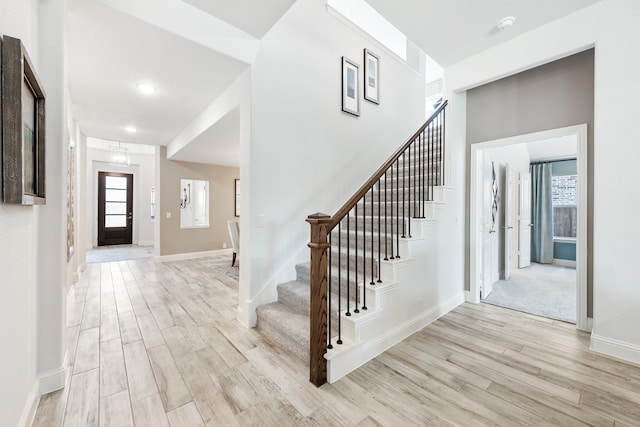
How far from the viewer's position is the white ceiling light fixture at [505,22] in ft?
8.49

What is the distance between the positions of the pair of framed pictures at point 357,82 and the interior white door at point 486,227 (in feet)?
6.32

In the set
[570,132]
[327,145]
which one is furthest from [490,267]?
[327,145]

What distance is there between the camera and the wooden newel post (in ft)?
6.09

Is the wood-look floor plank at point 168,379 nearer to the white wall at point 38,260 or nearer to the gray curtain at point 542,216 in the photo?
the white wall at point 38,260

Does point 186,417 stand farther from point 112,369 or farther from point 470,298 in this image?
point 470,298

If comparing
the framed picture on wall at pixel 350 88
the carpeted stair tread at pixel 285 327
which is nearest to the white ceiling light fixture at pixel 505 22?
the framed picture on wall at pixel 350 88

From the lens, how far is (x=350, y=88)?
12.9ft

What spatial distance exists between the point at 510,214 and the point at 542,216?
2.45 meters

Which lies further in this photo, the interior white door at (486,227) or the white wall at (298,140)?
the interior white door at (486,227)

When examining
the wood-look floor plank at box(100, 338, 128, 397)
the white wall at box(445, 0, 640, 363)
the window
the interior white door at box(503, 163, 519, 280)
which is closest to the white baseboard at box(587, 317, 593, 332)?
the white wall at box(445, 0, 640, 363)

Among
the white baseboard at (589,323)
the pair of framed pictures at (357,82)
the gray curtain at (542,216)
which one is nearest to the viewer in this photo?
the white baseboard at (589,323)

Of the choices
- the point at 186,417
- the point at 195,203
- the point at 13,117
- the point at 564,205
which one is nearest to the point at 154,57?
the point at 13,117

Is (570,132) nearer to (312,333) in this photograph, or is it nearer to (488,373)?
→ (488,373)

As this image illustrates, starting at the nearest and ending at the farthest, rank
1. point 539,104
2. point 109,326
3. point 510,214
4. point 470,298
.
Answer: point 109,326
point 539,104
point 470,298
point 510,214
